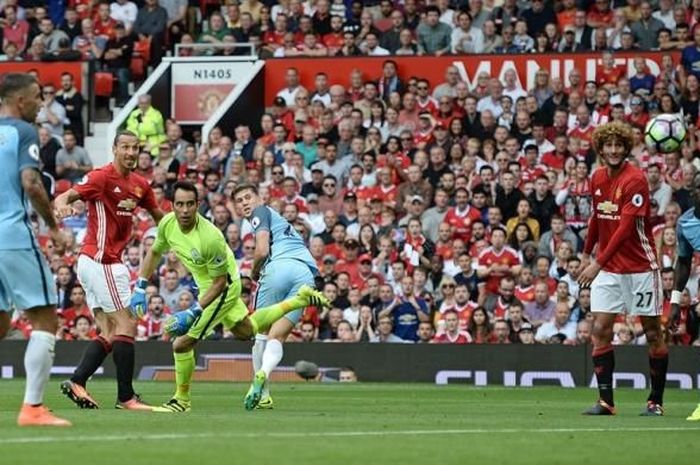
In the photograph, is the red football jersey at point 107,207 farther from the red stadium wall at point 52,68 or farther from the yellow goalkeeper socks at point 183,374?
the red stadium wall at point 52,68

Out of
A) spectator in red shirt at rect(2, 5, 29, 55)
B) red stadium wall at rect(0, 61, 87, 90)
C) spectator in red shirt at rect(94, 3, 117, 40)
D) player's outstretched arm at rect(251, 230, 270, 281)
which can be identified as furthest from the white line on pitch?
spectator in red shirt at rect(2, 5, 29, 55)

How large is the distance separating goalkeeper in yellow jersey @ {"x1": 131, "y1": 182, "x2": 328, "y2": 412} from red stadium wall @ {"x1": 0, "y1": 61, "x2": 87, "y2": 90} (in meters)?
16.5

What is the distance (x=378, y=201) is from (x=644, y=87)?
467 centimetres

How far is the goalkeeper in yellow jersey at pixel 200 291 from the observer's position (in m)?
15.8

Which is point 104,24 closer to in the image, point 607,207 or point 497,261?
point 497,261

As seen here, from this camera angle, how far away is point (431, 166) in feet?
90.5

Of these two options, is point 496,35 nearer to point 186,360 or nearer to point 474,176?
point 474,176

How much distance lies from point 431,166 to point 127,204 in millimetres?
11832

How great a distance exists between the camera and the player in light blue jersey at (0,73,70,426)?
12.1m

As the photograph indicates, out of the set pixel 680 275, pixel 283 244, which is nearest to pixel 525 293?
pixel 283 244

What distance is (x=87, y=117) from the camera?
108ft

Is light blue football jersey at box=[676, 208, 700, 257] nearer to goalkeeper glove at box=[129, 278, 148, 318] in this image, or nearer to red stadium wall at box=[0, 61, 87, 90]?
goalkeeper glove at box=[129, 278, 148, 318]

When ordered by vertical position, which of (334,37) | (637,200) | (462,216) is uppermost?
(334,37)

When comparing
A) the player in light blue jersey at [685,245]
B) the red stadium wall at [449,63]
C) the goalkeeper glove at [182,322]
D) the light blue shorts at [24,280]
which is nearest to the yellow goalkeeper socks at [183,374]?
the goalkeeper glove at [182,322]
